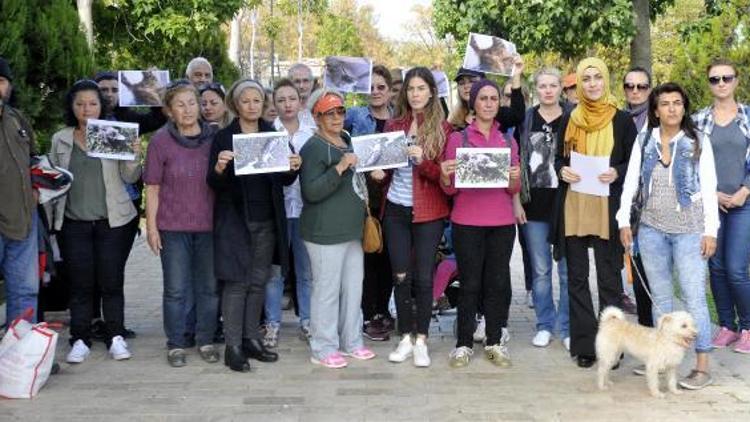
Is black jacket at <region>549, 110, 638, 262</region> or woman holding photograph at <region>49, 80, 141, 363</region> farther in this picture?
woman holding photograph at <region>49, 80, 141, 363</region>

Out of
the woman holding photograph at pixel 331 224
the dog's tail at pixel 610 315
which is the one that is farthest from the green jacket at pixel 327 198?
the dog's tail at pixel 610 315

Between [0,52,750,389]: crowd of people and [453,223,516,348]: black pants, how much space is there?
0.04ft

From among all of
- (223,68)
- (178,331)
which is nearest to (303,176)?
(178,331)

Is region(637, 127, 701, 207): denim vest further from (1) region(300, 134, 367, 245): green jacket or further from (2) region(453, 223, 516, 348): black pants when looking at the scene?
(1) region(300, 134, 367, 245): green jacket

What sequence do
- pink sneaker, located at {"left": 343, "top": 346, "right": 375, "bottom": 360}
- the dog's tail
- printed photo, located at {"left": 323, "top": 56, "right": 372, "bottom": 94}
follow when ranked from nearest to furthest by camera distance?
1. the dog's tail
2. pink sneaker, located at {"left": 343, "top": 346, "right": 375, "bottom": 360}
3. printed photo, located at {"left": 323, "top": 56, "right": 372, "bottom": 94}

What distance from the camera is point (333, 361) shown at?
249 inches

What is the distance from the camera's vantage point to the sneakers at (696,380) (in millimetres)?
5715

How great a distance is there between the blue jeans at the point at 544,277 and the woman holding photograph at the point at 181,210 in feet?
8.18

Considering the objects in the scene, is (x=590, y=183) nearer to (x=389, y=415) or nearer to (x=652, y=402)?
(x=652, y=402)

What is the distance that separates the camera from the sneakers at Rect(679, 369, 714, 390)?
5715 mm

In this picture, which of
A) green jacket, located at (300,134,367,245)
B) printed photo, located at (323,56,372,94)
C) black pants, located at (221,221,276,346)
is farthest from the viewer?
printed photo, located at (323,56,372,94)

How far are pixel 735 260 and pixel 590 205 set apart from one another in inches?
50.7

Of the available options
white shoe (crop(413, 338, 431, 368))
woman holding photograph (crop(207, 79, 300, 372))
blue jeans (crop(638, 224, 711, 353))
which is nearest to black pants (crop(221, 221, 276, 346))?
woman holding photograph (crop(207, 79, 300, 372))

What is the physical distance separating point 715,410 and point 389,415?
200 cm
